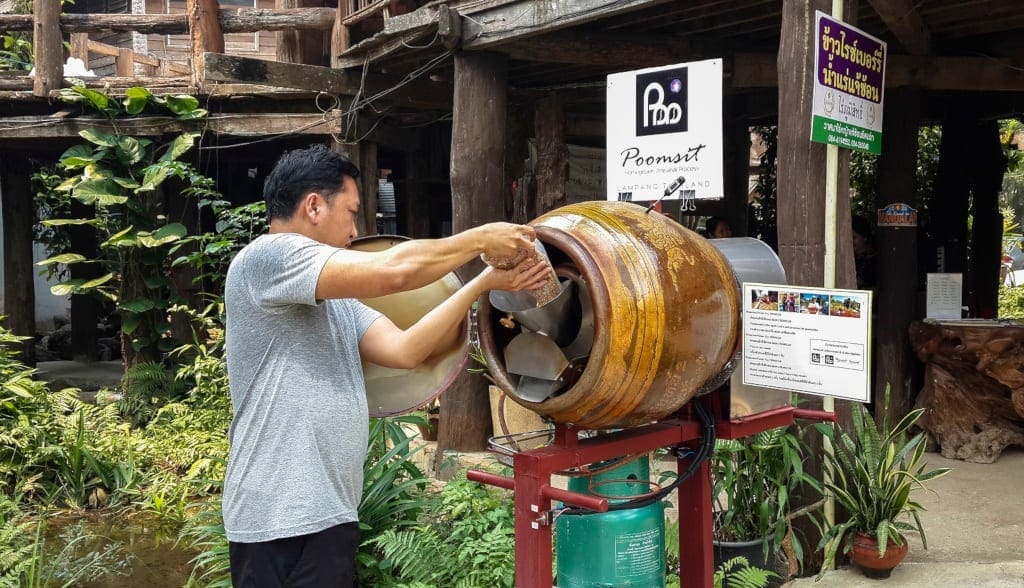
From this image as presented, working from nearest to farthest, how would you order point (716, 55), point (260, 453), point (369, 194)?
point (260, 453), point (716, 55), point (369, 194)

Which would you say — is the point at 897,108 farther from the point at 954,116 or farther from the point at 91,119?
the point at 91,119

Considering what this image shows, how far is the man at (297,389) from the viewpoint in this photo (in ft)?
6.98

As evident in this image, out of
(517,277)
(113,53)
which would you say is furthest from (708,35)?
(113,53)

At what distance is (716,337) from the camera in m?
2.45

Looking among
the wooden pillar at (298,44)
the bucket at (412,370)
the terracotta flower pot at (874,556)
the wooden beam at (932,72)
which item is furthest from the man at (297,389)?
the wooden pillar at (298,44)

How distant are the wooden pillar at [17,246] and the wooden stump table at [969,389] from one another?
387 inches

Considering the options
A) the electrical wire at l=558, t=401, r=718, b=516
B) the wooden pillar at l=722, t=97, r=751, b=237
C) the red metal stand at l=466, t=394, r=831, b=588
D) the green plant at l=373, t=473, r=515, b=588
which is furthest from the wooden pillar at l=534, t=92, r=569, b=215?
the electrical wire at l=558, t=401, r=718, b=516

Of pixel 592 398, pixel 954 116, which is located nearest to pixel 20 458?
pixel 592 398

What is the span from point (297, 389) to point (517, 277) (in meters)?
0.64

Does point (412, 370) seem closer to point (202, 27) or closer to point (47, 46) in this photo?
point (202, 27)

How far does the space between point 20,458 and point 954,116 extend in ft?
28.9

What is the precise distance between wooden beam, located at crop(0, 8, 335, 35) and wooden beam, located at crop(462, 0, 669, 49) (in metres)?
2.54

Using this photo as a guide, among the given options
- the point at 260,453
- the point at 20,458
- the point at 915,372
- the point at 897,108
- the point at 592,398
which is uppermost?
the point at 897,108

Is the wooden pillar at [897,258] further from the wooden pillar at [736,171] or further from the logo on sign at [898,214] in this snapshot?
the wooden pillar at [736,171]
